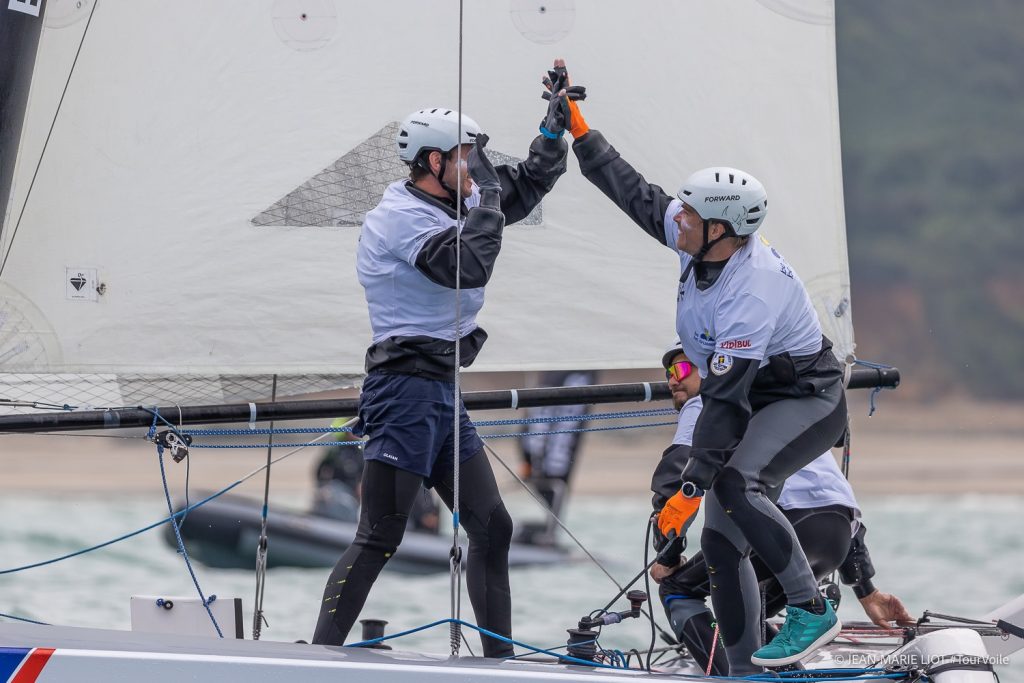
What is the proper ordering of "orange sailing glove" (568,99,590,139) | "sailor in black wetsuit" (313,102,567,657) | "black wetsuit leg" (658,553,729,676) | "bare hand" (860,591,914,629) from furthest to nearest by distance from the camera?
"bare hand" (860,591,914,629), "black wetsuit leg" (658,553,729,676), "orange sailing glove" (568,99,590,139), "sailor in black wetsuit" (313,102,567,657)

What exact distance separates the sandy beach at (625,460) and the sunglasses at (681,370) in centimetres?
1596

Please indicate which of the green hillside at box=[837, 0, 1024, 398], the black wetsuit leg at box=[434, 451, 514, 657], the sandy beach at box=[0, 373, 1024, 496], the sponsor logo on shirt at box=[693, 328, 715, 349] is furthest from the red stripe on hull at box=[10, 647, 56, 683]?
the green hillside at box=[837, 0, 1024, 398]

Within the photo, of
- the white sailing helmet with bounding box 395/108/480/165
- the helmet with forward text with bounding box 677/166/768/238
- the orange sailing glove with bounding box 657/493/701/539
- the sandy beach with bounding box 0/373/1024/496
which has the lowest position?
the sandy beach with bounding box 0/373/1024/496

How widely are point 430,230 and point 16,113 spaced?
136 centimetres

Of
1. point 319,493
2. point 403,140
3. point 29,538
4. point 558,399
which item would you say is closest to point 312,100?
point 403,140

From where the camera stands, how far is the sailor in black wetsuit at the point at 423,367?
383 centimetres

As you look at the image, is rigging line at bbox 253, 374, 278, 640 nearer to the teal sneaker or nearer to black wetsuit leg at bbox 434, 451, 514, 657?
black wetsuit leg at bbox 434, 451, 514, 657

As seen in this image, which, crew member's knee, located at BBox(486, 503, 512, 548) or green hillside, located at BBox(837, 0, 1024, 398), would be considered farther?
green hillside, located at BBox(837, 0, 1024, 398)

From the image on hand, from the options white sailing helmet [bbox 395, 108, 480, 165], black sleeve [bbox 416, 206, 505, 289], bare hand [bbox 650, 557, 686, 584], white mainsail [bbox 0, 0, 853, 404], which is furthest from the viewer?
white mainsail [bbox 0, 0, 853, 404]

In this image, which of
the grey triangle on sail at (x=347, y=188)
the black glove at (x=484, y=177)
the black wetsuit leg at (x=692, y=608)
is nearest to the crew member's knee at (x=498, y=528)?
the black wetsuit leg at (x=692, y=608)

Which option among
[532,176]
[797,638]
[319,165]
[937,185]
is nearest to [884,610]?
[797,638]

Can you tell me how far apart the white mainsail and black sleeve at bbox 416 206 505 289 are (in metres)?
0.96

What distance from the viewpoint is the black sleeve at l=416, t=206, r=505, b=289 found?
3713mm

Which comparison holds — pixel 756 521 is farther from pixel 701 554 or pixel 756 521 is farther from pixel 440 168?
pixel 440 168
